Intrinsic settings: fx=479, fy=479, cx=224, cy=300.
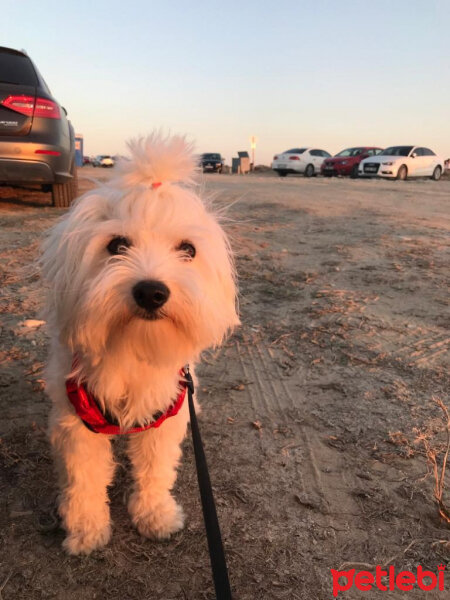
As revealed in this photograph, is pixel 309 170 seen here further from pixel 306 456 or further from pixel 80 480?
pixel 80 480

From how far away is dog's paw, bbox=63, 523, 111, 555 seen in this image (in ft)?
6.65

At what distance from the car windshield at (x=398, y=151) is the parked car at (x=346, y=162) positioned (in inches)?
91.7

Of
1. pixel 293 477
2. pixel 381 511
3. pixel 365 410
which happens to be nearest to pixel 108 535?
pixel 293 477

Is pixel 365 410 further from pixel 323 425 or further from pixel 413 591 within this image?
pixel 413 591

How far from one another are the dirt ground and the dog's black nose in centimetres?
80

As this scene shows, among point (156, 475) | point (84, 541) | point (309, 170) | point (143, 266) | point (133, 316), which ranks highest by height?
point (143, 266)

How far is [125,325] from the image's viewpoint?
5.87 ft

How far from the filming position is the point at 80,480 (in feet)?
6.92

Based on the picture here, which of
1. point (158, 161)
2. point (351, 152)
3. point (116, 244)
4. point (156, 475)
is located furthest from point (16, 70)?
point (351, 152)

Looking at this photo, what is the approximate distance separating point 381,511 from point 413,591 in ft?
1.33

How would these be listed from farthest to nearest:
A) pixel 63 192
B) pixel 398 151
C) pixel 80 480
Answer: pixel 398 151 → pixel 63 192 → pixel 80 480

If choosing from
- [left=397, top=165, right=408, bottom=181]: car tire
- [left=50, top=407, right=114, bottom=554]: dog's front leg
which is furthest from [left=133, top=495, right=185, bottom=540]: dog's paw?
[left=397, top=165, right=408, bottom=181]: car tire

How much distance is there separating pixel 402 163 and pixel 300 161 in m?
6.88

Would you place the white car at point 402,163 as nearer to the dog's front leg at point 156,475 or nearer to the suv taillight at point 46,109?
the suv taillight at point 46,109
